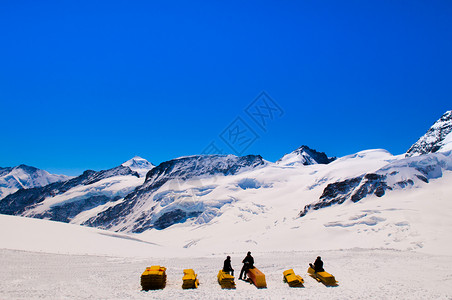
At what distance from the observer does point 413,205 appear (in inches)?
2087

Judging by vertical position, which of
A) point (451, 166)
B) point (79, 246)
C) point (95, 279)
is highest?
point (451, 166)

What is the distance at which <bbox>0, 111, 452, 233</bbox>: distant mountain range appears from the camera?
2788 inches

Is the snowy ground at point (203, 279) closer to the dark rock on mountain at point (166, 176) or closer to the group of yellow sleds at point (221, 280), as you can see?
the group of yellow sleds at point (221, 280)

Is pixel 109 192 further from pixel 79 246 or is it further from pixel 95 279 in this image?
pixel 95 279

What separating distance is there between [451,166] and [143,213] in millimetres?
106179

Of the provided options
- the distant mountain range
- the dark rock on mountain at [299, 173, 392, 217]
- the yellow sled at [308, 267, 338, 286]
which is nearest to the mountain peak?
the distant mountain range

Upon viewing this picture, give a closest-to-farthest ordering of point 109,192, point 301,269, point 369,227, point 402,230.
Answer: point 301,269, point 402,230, point 369,227, point 109,192

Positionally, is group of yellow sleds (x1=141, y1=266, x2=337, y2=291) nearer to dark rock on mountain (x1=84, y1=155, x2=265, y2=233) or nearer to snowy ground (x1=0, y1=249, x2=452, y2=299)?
snowy ground (x1=0, y1=249, x2=452, y2=299)

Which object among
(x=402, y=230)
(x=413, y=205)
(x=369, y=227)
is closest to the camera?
(x=402, y=230)

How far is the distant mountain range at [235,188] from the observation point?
7081cm

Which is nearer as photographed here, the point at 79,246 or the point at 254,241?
the point at 79,246

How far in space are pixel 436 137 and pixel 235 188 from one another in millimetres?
96873

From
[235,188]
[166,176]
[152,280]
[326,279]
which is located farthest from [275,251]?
[166,176]

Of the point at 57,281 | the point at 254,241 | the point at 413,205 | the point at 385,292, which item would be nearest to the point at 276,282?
the point at 385,292
